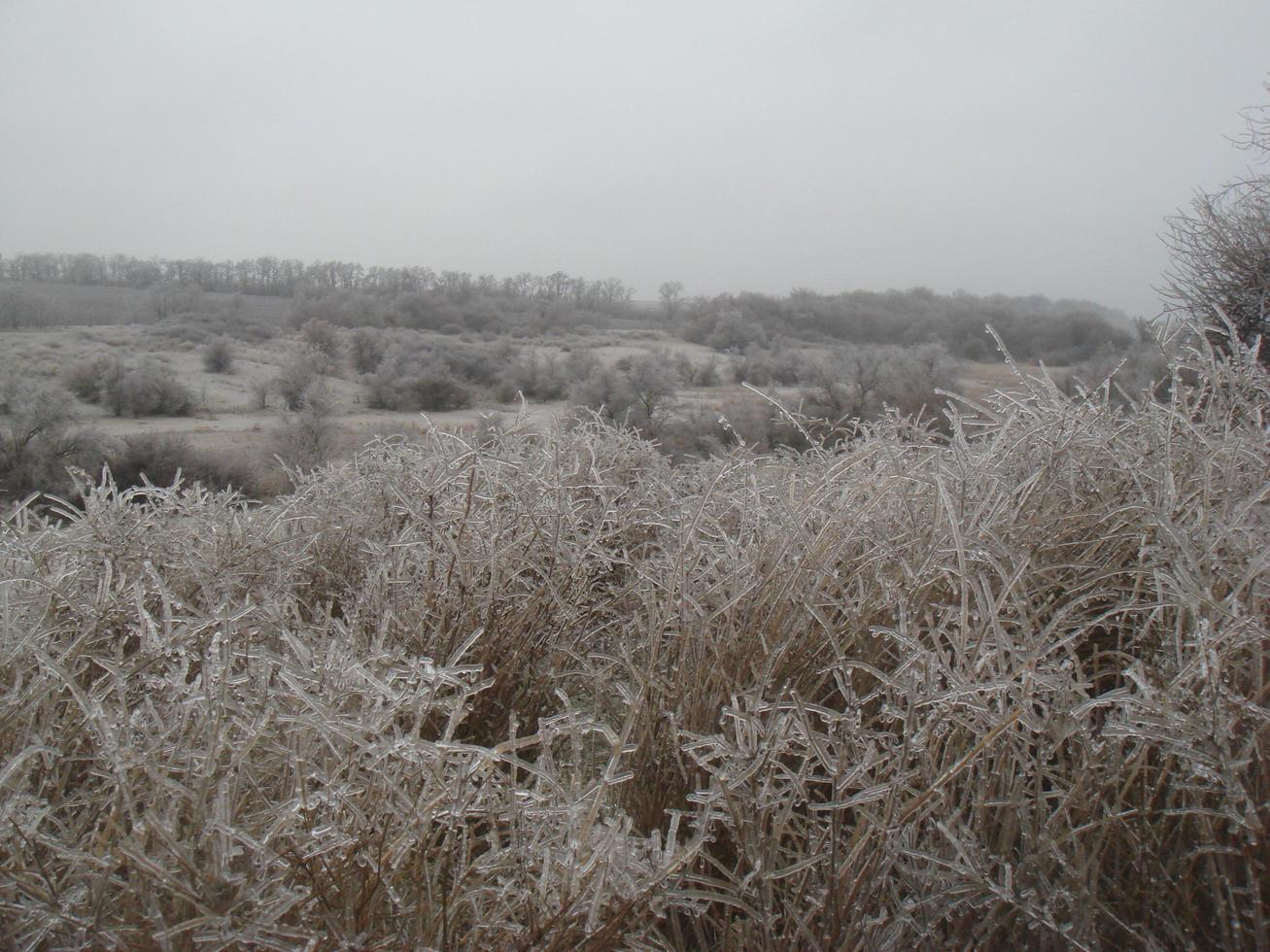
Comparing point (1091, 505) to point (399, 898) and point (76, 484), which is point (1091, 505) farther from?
point (76, 484)

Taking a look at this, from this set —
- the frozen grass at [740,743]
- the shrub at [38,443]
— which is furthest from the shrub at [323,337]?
the frozen grass at [740,743]

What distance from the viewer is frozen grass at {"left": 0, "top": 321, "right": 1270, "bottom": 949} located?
967 mm

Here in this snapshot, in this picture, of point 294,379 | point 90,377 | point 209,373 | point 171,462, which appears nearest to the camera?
point 171,462

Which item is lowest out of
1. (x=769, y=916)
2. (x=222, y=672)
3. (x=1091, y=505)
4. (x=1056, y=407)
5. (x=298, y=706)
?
(x=769, y=916)

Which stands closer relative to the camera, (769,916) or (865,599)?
(769,916)

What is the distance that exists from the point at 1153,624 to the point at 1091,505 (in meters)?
0.46

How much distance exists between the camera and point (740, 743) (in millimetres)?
1067

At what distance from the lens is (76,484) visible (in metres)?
2.06

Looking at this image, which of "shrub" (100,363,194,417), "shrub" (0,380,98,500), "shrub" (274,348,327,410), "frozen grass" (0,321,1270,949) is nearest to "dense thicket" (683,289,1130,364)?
"shrub" (274,348,327,410)

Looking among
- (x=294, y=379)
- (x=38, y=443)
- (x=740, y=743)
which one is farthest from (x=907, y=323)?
(x=740, y=743)

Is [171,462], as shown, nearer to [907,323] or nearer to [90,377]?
[90,377]

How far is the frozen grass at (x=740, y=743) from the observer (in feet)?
3.17

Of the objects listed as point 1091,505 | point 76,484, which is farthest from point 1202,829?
point 76,484

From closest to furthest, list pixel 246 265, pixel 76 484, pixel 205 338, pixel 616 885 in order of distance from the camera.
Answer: pixel 616 885, pixel 76 484, pixel 205 338, pixel 246 265
